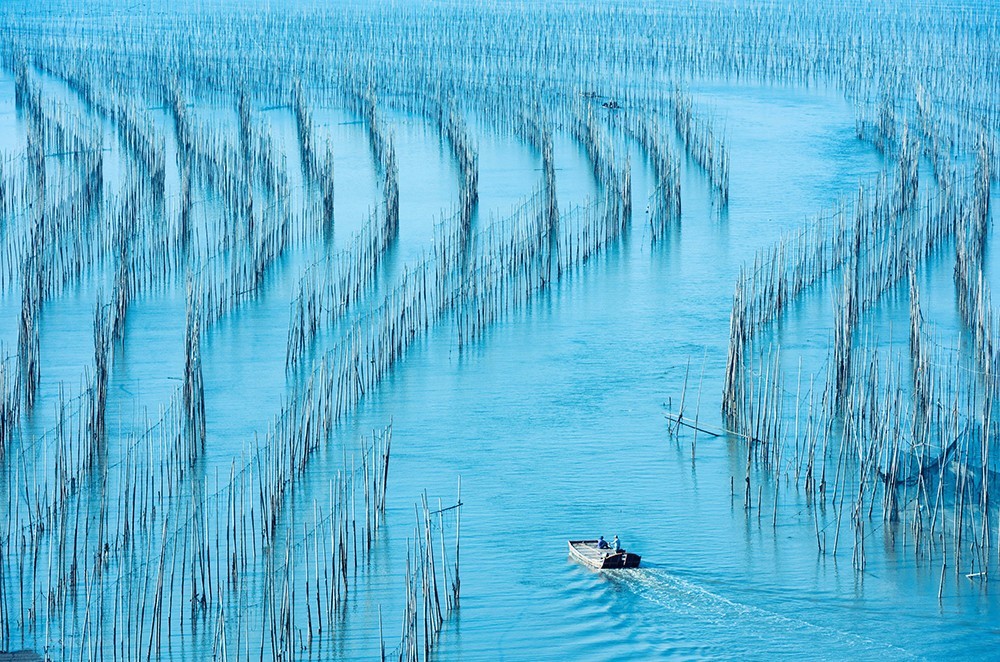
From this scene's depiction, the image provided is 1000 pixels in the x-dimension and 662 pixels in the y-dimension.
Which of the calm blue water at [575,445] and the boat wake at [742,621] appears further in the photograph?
the calm blue water at [575,445]

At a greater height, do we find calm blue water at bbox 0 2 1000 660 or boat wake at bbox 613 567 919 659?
calm blue water at bbox 0 2 1000 660

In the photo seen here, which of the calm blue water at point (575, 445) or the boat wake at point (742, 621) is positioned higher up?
the calm blue water at point (575, 445)

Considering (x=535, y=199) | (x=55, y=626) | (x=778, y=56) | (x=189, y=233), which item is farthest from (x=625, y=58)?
(x=55, y=626)

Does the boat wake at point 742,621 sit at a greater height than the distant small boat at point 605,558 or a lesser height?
lesser

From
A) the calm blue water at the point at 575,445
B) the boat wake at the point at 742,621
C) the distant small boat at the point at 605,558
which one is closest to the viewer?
the boat wake at the point at 742,621

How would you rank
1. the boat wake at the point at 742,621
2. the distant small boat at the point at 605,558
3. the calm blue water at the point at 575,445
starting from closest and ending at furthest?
the boat wake at the point at 742,621 < the calm blue water at the point at 575,445 < the distant small boat at the point at 605,558

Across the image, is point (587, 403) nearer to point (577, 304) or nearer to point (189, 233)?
point (577, 304)

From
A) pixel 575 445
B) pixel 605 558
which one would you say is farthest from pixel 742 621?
pixel 575 445

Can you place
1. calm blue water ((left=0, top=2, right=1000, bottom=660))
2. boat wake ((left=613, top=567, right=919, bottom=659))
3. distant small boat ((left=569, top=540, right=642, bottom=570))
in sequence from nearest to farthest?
boat wake ((left=613, top=567, right=919, bottom=659)) → calm blue water ((left=0, top=2, right=1000, bottom=660)) → distant small boat ((left=569, top=540, right=642, bottom=570))
